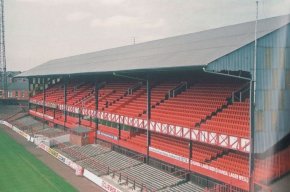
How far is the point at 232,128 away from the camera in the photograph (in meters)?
27.4

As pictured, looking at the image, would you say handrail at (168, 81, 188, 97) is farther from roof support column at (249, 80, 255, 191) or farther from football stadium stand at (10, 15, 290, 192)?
roof support column at (249, 80, 255, 191)

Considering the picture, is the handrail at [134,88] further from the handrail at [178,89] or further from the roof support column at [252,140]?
the roof support column at [252,140]

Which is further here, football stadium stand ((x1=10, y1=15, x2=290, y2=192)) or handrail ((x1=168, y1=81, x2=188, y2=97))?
handrail ((x1=168, y1=81, x2=188, y2=97))

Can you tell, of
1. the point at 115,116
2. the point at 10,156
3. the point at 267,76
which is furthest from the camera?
the point at 10,156

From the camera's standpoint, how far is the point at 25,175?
126 feet

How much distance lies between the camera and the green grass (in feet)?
111

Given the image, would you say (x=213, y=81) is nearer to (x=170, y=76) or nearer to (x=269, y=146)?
(x=170, y=76)

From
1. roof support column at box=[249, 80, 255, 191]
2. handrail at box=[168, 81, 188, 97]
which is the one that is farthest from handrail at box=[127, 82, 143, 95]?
roof support column at box=[249, 80, 255, 191]

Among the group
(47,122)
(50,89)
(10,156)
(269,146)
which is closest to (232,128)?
(269,146)

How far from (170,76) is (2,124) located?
48.9 m

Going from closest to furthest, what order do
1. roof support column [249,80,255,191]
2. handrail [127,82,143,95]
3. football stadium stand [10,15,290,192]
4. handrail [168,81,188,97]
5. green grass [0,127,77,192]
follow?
1. roof support column [249,80,255,191]
2. football stadium stand [10,15,290,192]
3. green grass [0,127,77,192]
4. handrail [168,81,188,97]
5. handrail [127,82,143,95]

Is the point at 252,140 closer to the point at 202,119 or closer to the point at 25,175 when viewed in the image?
the point at 202,119

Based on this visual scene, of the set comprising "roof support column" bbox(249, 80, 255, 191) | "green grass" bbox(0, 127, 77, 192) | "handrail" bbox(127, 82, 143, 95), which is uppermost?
"handrail" bbox(127, 82, 143, 95)

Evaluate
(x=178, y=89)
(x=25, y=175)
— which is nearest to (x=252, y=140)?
(x=178, y=89)
